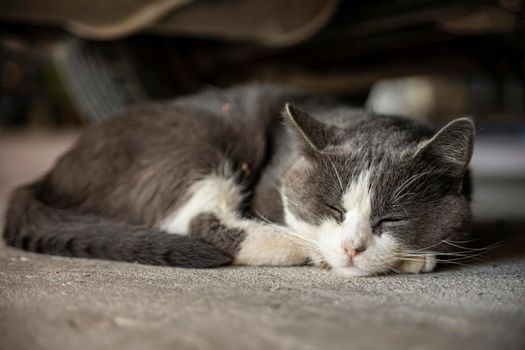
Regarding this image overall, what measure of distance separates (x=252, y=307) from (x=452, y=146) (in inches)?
27.4

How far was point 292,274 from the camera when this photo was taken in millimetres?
1373

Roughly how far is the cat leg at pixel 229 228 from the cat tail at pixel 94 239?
2.8 inches

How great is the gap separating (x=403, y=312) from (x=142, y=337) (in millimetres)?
473

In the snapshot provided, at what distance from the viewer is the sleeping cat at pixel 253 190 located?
137 cm

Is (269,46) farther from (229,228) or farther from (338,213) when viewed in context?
(338,213)

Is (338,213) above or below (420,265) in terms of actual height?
above

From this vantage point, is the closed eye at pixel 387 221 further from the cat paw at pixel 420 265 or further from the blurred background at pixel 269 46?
the blurred background at pixel 269 46

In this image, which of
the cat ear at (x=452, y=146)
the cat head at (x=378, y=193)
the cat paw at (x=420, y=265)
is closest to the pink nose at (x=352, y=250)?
the cat head at (x=378, y=193)

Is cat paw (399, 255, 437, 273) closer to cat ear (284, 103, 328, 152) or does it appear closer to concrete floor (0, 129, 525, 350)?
concrete floor (0, 129, 525, 350)

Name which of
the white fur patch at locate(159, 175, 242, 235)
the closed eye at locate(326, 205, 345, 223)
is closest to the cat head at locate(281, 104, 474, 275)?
the closed eye at locate(326, 205, 345, 223)

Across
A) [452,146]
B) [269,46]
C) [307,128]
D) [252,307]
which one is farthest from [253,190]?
[269,46]

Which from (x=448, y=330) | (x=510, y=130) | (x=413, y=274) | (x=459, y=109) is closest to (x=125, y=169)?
(x=413, y=274)

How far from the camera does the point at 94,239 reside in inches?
58.8

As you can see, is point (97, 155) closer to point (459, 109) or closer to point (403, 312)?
point (403, 312)
